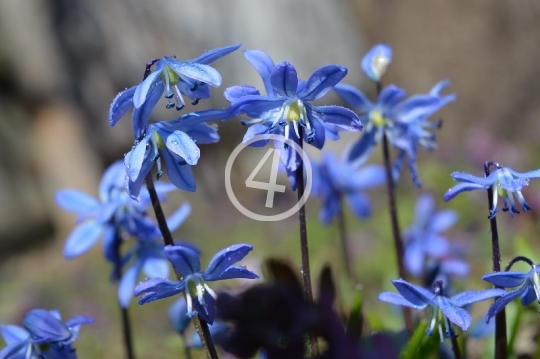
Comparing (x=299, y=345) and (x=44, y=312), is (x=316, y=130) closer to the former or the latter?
(x=299, y=345)

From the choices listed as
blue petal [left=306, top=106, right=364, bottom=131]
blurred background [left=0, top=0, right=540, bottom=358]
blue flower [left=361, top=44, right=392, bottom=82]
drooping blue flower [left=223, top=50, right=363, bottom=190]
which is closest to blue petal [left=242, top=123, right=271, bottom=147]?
drooping blue flower [left=223, top=50, right=363, bottom=190]

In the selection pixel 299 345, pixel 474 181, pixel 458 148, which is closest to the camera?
pixel 299 345

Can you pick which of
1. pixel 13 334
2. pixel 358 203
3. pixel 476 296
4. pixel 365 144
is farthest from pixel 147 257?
pixel 358 203

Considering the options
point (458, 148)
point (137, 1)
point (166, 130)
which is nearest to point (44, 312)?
point (166, 130)

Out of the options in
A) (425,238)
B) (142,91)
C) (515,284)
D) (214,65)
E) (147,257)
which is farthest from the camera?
(214,65)

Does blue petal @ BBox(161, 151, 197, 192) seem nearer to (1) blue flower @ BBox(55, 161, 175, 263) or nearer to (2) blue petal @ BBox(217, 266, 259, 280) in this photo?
(2) blue petal @ BBox(217, 266, 259, 280)

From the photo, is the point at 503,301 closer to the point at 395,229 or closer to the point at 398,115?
the point at 395,229
